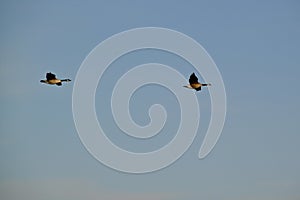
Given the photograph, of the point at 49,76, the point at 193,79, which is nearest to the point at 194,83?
the point at 193,79

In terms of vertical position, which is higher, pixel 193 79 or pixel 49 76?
pixel 193 79

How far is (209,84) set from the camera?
84.1 meters

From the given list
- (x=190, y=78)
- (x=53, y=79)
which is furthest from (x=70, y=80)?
(x=190, y=78)

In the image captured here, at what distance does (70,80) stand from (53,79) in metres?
3.59

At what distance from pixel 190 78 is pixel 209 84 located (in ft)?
15.4

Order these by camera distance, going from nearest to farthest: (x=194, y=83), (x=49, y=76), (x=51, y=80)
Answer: (x=51, y=80) → (x=49, y=76) → (x=194, y=83)

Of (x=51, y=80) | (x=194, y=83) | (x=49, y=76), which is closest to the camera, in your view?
(x=51, y=80)

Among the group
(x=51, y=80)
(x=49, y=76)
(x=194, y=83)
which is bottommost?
(x=51, y=80)

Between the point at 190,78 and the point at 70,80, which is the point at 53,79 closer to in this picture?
the point at 70,80

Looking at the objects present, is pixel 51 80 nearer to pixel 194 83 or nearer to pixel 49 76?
pixel 49 76

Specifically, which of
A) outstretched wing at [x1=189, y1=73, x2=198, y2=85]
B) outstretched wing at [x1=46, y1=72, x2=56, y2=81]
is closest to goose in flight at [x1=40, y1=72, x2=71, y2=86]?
outstretched wing at [x1=46, y1=72, x2=56, y2=81]

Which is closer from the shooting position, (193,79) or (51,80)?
(51,80)

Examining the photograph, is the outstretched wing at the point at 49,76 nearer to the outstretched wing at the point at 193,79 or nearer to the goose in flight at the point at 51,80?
the goose in flight at the point at 51,80

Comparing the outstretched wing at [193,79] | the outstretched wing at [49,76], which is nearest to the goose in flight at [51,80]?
the outstretched wing at [49,76]
